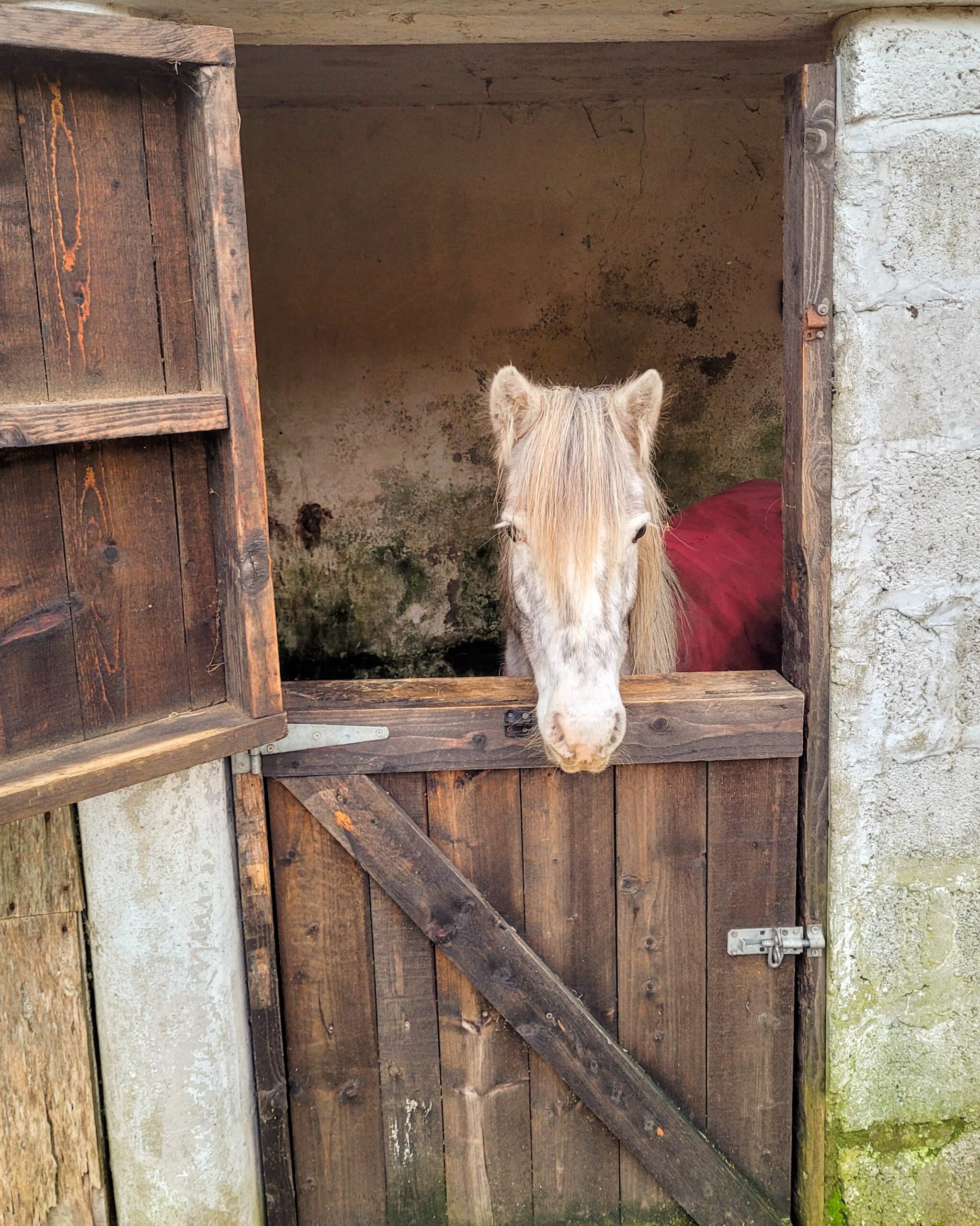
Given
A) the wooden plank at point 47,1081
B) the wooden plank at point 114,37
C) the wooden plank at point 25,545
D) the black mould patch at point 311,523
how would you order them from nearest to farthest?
the wooden plank at point 114,37, the wooden plank at point 25,545, the wooden plank at point 47,1081, the black mould patch at point 311,523

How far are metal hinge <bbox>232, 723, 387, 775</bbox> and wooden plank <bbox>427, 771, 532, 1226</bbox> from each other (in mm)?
118

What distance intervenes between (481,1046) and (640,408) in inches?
53.2

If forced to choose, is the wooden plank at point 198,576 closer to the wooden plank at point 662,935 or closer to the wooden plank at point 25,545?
the wooden plank at point 25,545

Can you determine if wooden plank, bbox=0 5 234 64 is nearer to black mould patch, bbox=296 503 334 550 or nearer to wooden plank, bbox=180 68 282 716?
wooden plank, bbox=180 68 282 716

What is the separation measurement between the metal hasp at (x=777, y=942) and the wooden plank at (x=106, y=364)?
3.94 ft

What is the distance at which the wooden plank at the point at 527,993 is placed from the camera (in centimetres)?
204

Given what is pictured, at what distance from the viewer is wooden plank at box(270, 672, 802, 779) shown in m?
2.01

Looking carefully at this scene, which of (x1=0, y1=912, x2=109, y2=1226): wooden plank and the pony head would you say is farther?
(x1=0, y1=912, x2=109, y2=1226): wooden plank

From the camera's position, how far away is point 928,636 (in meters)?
1.98

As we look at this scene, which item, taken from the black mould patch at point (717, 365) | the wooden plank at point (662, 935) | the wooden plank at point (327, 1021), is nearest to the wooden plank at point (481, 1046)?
the wooden plank at point (327, 1021)

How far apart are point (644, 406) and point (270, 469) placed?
8.57 ft

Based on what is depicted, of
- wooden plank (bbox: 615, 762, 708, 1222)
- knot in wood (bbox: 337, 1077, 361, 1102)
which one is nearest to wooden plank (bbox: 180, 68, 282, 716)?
wooden plank (bbox: 615, 762, 708, 1222)

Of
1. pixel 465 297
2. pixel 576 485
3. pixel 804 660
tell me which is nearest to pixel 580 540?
pixel 576 485

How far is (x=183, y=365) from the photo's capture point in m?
1.66
